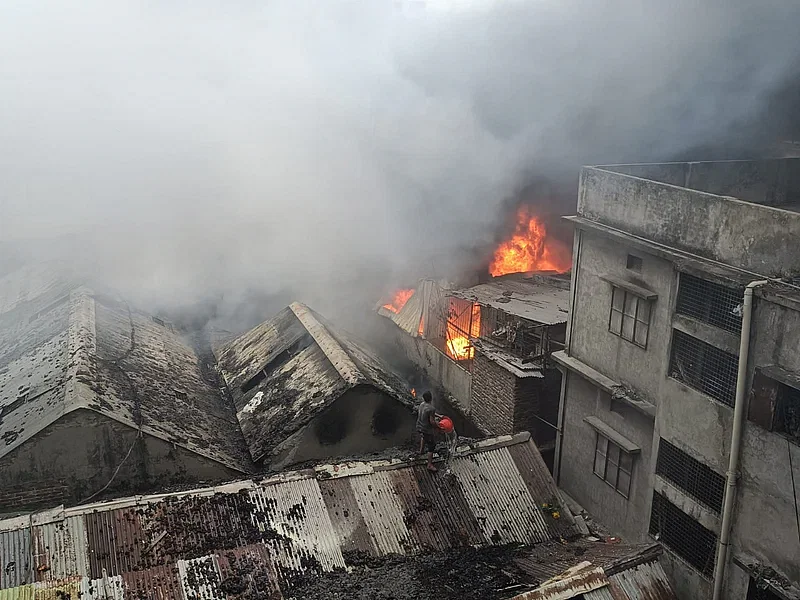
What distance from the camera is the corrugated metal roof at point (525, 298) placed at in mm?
15796

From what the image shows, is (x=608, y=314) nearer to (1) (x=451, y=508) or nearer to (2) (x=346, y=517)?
(1) (x=451, y=508)

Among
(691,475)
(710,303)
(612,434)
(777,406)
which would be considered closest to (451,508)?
(612,434)

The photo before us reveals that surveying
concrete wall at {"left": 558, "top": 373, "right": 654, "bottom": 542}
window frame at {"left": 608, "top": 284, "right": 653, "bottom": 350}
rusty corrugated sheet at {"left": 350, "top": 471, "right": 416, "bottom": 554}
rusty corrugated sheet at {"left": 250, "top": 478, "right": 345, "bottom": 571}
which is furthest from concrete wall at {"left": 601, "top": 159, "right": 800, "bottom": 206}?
rusty corrugated sheet at {"left": 250, "top": 478, "right": 345, "bottom": 571}

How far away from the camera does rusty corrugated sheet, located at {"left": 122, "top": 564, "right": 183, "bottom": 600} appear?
899 centimetres

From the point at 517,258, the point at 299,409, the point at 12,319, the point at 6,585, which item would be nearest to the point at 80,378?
the point at 299,409

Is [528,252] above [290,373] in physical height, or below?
above

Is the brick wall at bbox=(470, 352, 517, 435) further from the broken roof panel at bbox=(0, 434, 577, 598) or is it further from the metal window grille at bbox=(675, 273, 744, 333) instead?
the metal window grille at bbox=(675, 273, 744, 333)

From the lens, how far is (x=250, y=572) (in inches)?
374

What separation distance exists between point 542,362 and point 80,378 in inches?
314

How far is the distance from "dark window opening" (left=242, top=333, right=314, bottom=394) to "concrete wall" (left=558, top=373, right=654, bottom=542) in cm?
649

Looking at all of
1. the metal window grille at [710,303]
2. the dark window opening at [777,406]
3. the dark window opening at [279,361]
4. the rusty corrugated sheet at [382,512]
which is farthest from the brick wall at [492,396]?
the dark window opening at [777,406]

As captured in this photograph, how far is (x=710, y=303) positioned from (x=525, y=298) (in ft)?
25.7

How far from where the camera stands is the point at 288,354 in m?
17.5

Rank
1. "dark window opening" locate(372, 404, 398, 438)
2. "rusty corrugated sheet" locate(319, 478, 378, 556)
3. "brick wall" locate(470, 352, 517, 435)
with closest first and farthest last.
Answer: "rusty corrugated sheet" locate(319, 478, 378, 556)
"dark window opening" locate(372, 404, 398, 438)
"brick wall" locate(470, 352, 517, 435)
